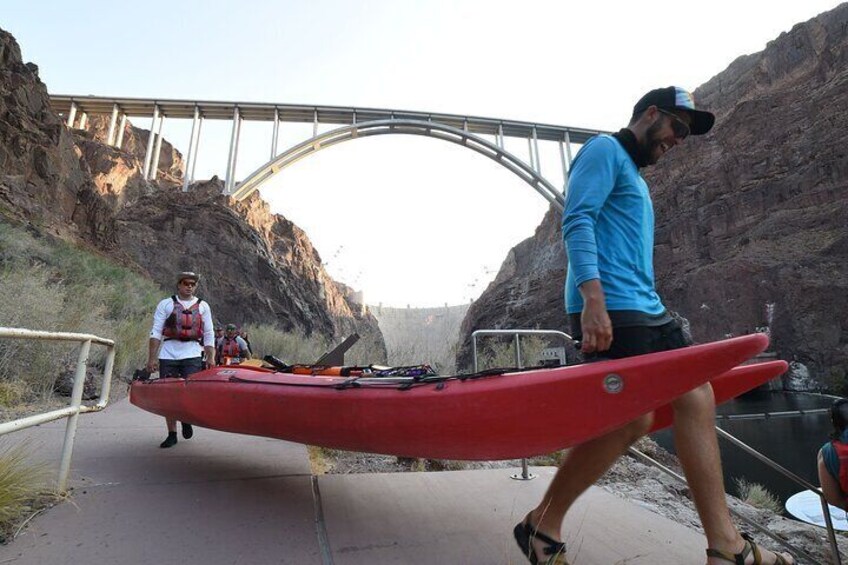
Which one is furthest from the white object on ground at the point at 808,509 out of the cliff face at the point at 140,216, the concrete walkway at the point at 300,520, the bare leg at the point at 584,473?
the cliff face at the point at 140,216

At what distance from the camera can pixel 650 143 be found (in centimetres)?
152

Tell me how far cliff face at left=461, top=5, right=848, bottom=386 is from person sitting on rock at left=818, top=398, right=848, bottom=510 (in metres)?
22.5

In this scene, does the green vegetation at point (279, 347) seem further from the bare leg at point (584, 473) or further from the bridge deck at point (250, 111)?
the bridge deck at point (250, 111)

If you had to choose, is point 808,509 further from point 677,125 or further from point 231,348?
point 231,348

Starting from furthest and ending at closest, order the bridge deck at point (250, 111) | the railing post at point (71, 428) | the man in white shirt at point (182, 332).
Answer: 1. the bridge deck at point (250, 111)
2. the man in white shirt at point (182, 332)
3. the railing post at point (71, 428)

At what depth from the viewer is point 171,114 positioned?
2680 centimetres

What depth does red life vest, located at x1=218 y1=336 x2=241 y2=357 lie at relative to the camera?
7.66 metres

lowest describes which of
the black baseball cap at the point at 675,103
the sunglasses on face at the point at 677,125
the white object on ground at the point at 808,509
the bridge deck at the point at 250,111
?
the white object on ground at the point at 808,509

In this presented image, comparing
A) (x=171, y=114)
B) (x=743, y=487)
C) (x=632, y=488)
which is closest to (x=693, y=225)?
(x=743, y=487)

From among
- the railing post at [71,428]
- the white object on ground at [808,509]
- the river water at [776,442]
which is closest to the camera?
the railing post at [71,428]

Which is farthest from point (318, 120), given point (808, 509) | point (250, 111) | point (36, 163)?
point (808, 509)

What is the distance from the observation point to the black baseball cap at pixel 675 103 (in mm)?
1465

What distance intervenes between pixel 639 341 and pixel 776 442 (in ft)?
38.3

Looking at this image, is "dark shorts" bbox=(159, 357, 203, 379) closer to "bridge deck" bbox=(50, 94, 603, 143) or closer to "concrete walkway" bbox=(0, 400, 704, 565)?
"concrete walkway" bbox=(0, 400, 704, 565)
